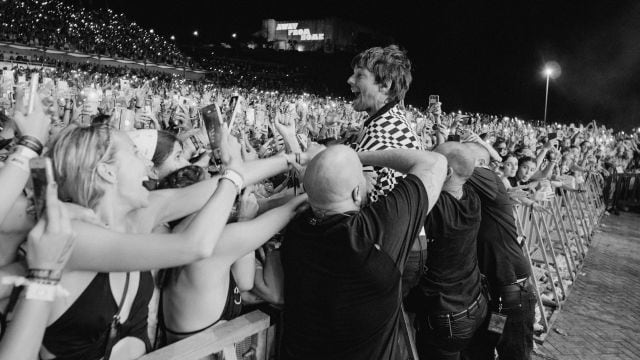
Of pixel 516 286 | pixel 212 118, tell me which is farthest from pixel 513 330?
pixel 212 118

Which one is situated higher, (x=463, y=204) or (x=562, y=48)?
(x=562, y=48)

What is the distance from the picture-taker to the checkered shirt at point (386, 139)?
263 cm

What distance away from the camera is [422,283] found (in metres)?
2.79

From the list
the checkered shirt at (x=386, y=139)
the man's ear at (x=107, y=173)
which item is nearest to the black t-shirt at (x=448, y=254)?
the checkered shirt at (x=386, y=139)

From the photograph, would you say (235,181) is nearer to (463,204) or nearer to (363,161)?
(363,161)

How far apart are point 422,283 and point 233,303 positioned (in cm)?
134

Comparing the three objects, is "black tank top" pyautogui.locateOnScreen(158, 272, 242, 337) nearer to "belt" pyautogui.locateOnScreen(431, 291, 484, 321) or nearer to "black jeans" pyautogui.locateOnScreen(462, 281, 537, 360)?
"belt" pyautogui.locateOnScreen(431, 291, 484, 321)

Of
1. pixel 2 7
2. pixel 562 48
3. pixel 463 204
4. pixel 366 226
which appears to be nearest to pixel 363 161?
pixel 366 226

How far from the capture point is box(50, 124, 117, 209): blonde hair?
1.58 meters

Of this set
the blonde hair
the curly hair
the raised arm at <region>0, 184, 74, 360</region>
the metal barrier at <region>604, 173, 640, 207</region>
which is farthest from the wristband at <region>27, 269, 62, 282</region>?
the metal barrier at <region>604, 173, 640, 207</region>

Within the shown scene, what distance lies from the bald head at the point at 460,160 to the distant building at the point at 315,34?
3430 inches

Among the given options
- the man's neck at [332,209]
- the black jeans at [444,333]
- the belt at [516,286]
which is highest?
the man's neck at [332,209]

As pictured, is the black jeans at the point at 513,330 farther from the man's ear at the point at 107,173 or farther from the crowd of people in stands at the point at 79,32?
the crowd of people in stands at the point at 79,32

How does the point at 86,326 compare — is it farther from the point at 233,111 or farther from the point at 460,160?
the point at 460,160
